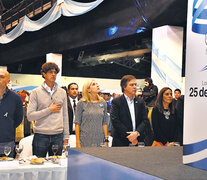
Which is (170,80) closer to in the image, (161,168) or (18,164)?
(18,164)

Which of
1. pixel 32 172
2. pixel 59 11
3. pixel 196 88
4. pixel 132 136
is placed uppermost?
pixel 59 11

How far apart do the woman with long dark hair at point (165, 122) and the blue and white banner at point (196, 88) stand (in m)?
3.03

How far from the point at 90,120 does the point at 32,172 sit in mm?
1273

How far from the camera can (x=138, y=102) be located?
136 inches

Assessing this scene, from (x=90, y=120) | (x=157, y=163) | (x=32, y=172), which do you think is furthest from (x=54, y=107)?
(x=157, y=163)

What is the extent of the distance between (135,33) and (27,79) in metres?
9.82

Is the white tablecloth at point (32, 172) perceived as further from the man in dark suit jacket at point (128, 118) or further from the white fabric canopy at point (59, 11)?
the white fabric canopy at point (59, 11)

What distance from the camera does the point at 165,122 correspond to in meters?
3.64

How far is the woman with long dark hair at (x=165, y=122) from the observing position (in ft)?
11.8

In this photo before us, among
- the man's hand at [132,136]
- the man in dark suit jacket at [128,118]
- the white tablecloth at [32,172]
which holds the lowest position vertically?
the white tablecloth at [32,172]

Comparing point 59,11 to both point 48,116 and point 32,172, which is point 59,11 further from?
point 32,172

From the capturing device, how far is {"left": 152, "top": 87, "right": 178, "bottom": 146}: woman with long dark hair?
3609mm

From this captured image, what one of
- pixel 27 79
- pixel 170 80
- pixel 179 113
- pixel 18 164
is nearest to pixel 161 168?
pixel 18 164

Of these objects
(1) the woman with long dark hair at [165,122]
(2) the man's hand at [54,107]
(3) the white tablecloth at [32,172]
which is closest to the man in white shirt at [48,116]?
(2) the man's hand at [54,107]
